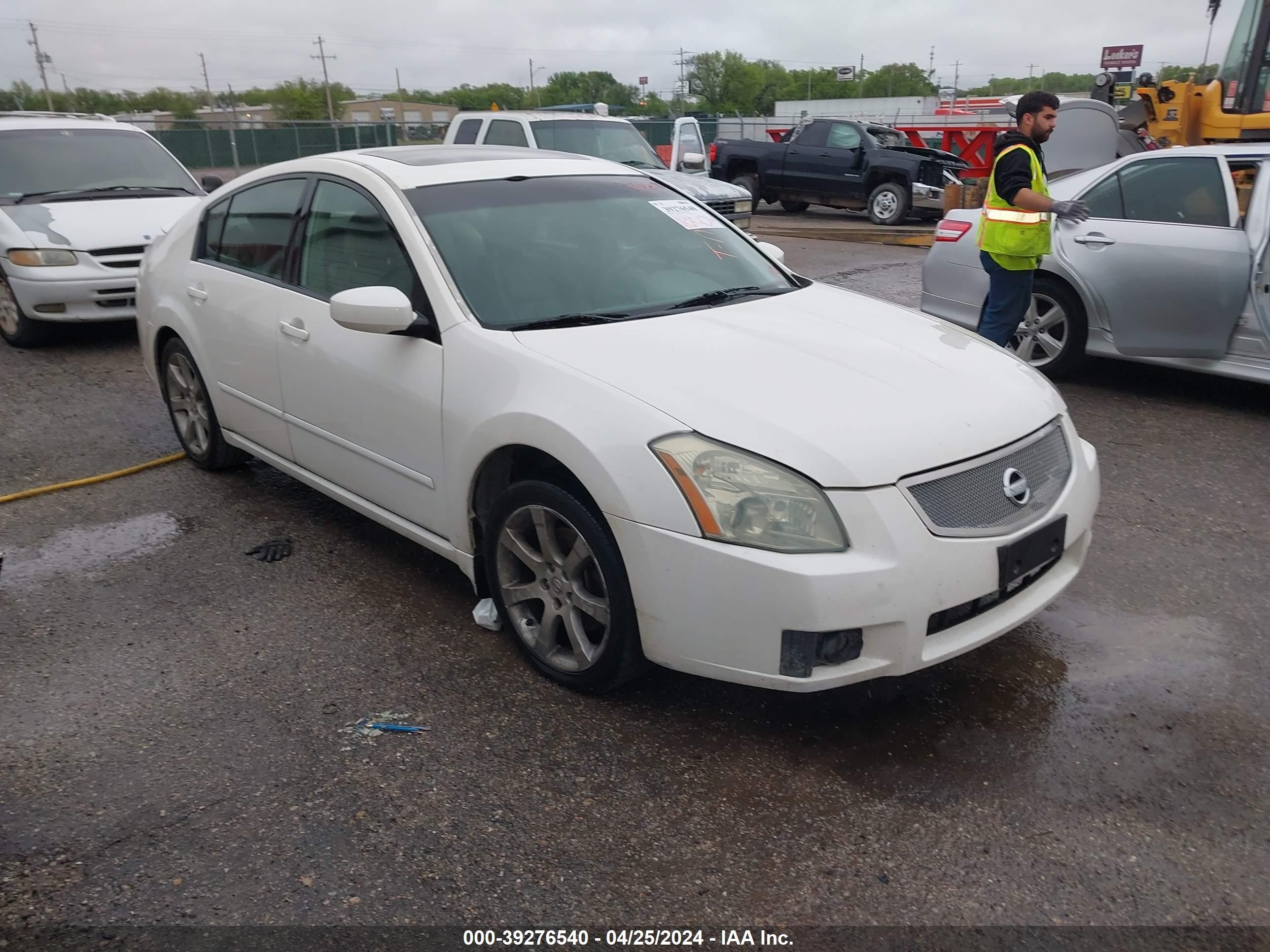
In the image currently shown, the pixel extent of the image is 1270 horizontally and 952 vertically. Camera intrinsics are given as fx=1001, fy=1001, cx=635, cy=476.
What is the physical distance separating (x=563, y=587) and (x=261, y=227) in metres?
2.45

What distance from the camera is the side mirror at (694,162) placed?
43.2 ft

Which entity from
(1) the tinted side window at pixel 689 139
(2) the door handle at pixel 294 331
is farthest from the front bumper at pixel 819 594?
(1) the tinted side window at pixel 689 139

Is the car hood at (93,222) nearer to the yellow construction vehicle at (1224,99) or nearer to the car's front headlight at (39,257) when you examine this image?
the car's front headlight at (39,257)

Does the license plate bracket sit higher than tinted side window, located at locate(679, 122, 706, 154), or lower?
lower

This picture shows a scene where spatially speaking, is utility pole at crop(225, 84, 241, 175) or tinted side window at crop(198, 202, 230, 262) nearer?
tinted side window at crop(198, 202, 230, 262)

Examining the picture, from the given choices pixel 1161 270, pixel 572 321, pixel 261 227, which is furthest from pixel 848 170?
pixel 572 321

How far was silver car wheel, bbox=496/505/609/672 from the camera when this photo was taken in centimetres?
302

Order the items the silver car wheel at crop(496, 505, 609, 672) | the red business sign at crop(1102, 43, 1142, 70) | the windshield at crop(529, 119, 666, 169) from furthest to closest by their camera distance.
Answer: the red business sign at crop(1102, 43, 1142, 70) → the windshield at crop(529, 119, 666, 169) → the silver car wheel at crop(496, 505, 609, 672)

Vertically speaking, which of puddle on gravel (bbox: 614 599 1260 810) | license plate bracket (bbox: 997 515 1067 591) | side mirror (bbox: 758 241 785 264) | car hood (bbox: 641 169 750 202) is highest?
side mirror (bbox: 758 241 785 264)

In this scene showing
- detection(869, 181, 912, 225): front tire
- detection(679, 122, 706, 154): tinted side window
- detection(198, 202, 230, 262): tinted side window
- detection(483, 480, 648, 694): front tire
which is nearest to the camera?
detection(483, 480, 648, 694): front tire

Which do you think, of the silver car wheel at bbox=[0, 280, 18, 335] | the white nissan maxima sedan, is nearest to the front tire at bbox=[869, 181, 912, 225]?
the silver car wheel at bbox=[0, 280, 18, 335]

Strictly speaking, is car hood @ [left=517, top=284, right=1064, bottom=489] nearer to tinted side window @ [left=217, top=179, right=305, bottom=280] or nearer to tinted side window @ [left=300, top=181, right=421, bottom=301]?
A: tinted side window @ [left=300, top=181, right=421, bottom=301]

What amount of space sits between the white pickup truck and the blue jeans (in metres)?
5.76

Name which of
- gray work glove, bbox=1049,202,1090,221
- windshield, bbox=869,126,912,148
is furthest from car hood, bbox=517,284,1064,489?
windshield, bbox=869,126,912,148
